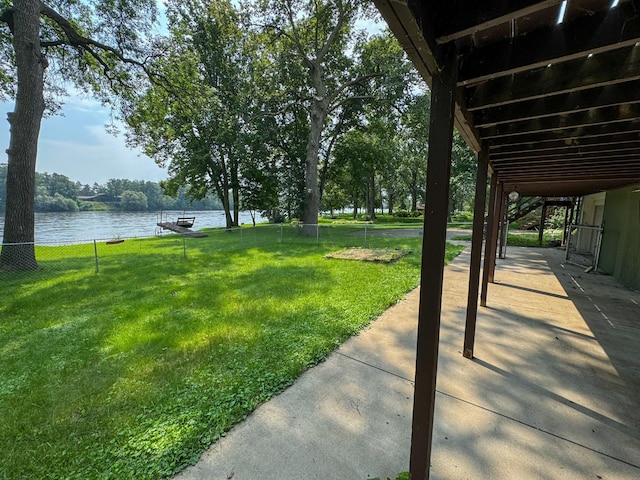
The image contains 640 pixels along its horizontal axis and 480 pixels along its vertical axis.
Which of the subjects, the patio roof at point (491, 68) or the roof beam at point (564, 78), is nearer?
the patio roof at point (491, 68)

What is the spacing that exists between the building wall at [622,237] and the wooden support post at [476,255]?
16.3ft

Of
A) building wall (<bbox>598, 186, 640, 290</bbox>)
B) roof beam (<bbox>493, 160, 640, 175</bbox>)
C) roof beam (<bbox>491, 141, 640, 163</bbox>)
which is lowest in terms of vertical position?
building wall (<bbox>598, 186, 640, 290</bbox>)

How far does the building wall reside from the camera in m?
5.74

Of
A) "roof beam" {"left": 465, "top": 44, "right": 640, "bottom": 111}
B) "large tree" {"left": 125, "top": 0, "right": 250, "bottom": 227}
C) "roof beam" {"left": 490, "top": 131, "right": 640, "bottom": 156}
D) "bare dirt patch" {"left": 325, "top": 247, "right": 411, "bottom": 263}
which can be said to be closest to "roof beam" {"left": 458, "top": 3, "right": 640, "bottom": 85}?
"roof beam" {"left": 465, "top": 44, "right": 640, "bottom": 111}

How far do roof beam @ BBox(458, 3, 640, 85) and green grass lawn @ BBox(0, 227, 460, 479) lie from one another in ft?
8.96

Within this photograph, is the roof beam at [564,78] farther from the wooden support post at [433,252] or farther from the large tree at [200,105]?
the large tree at [200,105]

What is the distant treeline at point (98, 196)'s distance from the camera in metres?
41.8

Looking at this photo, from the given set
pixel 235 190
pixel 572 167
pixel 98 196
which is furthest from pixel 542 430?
pixel 98 196

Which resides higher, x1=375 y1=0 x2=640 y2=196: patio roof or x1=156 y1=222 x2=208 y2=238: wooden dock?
x1=375 y1=0 x2=640 y2=196: patio roof

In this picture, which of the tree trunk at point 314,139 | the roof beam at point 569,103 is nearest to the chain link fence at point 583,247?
the roof beam at point 569,103

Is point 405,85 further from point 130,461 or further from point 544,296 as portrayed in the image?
point 130,461

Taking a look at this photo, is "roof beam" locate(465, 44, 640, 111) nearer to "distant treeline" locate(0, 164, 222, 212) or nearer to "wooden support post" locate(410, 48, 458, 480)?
"wooden support post" locate(410, 48, 458, 480)

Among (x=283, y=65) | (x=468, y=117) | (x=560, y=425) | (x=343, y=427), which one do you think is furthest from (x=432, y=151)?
(x=283, y=65)

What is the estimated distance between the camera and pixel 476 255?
308 centimetres
